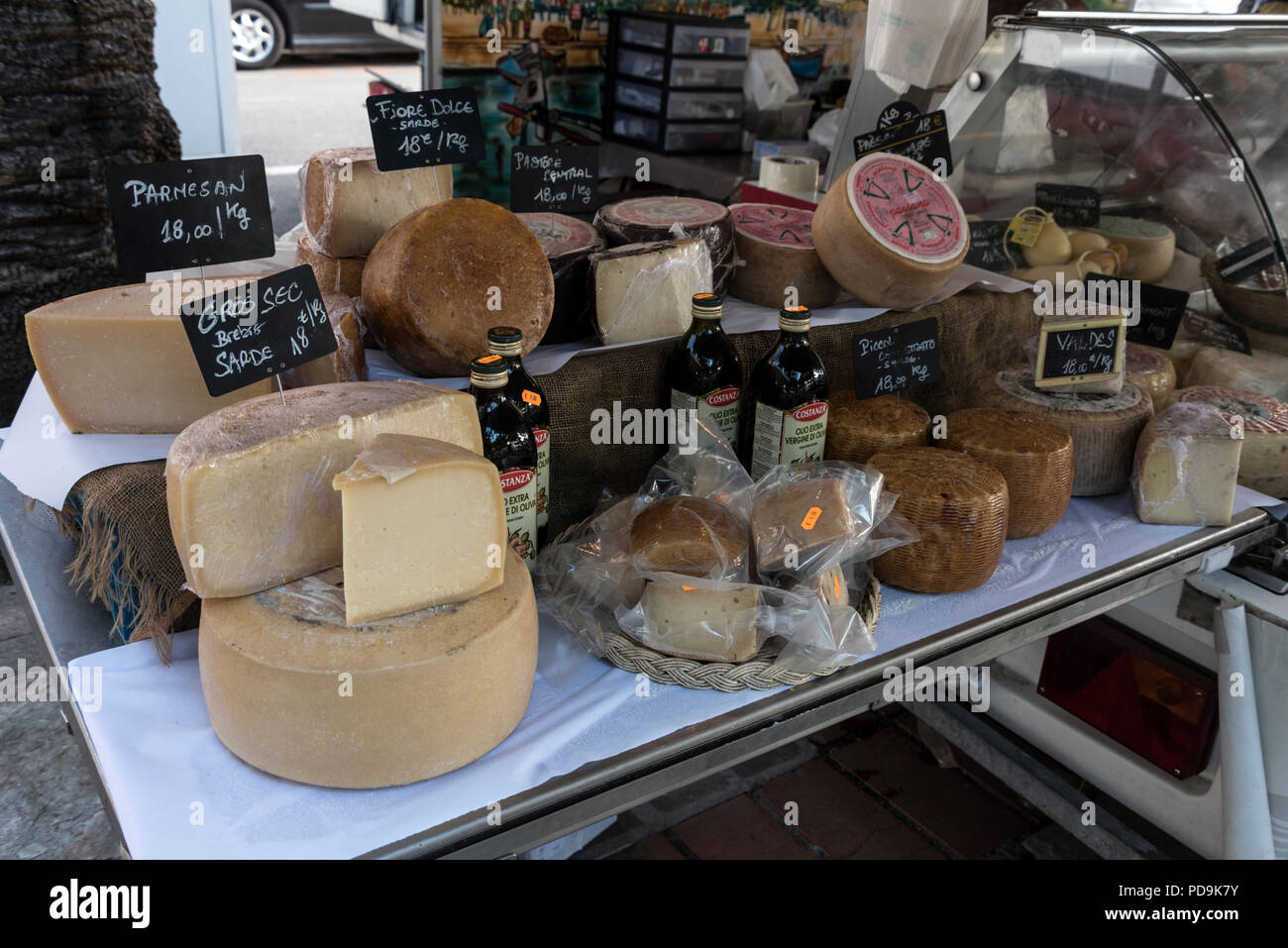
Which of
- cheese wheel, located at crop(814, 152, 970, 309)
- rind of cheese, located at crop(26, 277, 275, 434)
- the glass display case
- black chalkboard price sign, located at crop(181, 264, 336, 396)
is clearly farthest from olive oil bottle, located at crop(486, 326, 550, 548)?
the glass display case

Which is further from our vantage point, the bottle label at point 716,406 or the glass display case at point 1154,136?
the glass display case at point 1154,136

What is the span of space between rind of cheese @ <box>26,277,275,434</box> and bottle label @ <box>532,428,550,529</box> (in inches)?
15.6

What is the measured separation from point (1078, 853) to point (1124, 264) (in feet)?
4.54

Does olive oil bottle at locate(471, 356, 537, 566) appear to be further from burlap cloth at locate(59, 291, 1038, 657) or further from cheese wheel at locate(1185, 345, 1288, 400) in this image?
cheese wheel at locate(1185, 345, 1288, 400)

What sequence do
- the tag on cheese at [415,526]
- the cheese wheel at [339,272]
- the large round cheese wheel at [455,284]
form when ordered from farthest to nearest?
the cheese wheel at [339,272], the large round cheese wheel at [455,284], the tag on cheese at [415,526]

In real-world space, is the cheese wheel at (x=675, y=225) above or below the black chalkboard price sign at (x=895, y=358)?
above

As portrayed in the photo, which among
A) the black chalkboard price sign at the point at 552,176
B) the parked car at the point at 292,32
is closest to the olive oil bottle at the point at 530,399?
the black chalkboard price sign at the point at 552,176

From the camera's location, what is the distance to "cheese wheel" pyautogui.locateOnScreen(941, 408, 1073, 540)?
1.66m

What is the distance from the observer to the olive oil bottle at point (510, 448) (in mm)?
1381

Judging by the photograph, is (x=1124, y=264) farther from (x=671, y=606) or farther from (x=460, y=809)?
(x=460, y=809)

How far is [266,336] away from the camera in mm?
1256

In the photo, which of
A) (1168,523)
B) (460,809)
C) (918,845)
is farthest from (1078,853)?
(460,809)

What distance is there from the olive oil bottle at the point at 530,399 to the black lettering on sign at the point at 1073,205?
147 centimetres

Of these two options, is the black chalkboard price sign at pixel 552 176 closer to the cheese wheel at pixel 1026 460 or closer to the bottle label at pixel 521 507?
the bottle label at pixel 521 507
